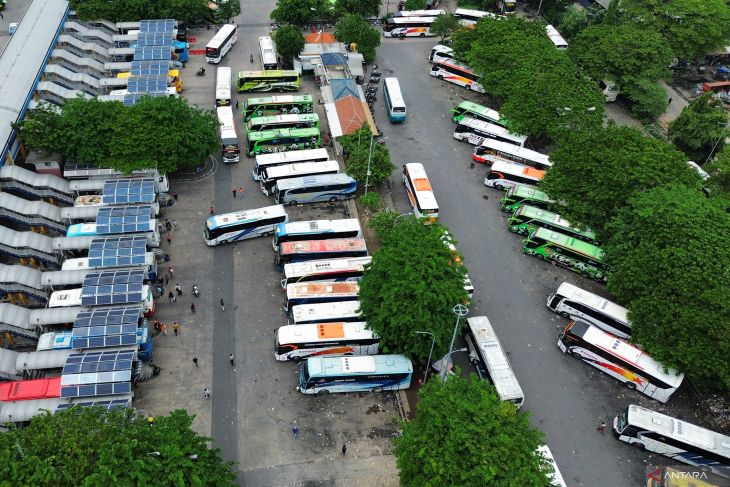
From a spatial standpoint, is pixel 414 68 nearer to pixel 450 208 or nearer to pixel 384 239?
pixel 450 208

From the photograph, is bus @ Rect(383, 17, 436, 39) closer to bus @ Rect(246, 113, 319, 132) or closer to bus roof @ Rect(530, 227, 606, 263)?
bus @ Rect(246, 113, 319, 132)

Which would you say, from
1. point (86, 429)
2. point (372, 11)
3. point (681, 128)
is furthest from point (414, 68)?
point (86, 429)

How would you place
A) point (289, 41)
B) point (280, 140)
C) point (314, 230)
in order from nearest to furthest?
point (314, 230) → point (280, 140) → point (289, 41)

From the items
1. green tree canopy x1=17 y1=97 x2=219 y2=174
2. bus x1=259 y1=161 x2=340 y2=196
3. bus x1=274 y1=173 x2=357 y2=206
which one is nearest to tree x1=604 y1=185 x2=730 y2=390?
bus x1=274 y1=173 x2=357 y2=206

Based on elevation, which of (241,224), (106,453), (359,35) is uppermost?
(359,35)

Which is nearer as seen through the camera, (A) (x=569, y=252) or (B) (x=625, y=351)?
(B) (x=625, y=351)

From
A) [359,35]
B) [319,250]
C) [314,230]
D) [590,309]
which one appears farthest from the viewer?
[359,35]

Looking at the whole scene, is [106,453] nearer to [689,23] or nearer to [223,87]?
[223,87]

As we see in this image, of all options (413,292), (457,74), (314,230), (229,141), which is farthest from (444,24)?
(413,292)
